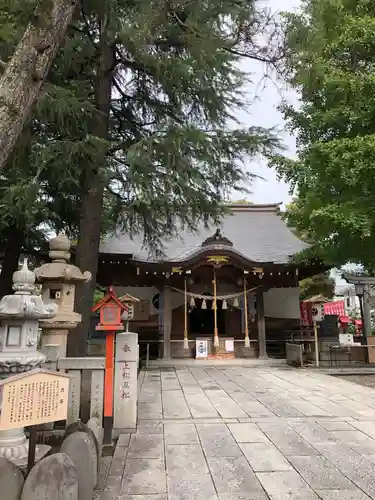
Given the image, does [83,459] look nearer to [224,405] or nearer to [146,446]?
[146,446]

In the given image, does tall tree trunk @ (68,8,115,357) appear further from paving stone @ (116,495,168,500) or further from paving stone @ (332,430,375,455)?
paving stone @ (332,430,375,455)

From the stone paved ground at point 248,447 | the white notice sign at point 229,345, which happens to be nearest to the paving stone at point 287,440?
the stone paved ground at point 248,447

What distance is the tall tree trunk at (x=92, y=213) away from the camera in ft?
20.9

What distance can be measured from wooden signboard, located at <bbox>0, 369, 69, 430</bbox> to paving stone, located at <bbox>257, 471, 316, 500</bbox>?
5.55 feet

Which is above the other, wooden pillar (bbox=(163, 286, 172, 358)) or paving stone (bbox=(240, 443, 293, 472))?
wooden pillar (bbox=(163, 286, 172, 358))

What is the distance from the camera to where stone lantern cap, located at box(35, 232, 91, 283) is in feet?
18.4

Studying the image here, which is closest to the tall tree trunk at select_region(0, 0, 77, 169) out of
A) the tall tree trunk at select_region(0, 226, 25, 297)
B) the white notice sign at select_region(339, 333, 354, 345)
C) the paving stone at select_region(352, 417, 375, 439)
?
the paving stone at select_region(352, 417, 375, 439)

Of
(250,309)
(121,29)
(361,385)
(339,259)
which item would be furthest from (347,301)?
(121,29)

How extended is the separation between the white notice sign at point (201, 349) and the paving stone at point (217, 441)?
695 centimetres

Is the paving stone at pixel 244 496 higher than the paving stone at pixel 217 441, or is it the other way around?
the paving stone at pixel 217 441

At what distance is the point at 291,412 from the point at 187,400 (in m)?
1.77

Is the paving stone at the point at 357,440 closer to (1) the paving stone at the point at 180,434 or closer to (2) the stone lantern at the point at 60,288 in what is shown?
(1) the paving stone at the point at 180,434

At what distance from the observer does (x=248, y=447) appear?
12.5 ft

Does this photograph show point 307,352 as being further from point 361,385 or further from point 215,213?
point 215,213
